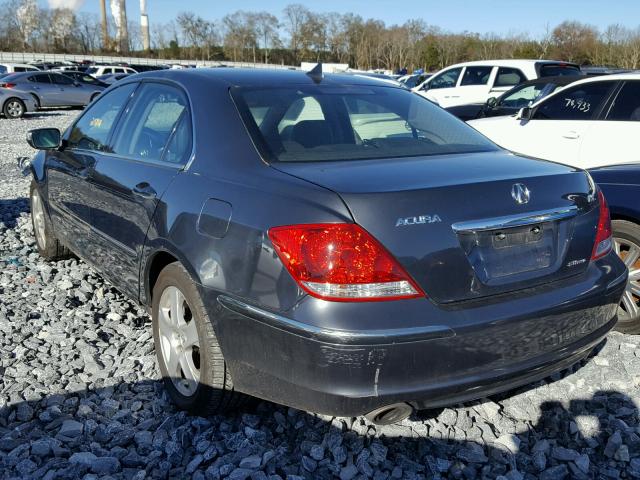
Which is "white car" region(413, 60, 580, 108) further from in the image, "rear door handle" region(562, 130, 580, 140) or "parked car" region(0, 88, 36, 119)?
"parked car" region(0, 88, 36, 119)

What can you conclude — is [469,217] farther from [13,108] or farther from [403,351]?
[13,108]

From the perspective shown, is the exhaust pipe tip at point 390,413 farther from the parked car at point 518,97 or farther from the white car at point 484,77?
the white car at point 484,77

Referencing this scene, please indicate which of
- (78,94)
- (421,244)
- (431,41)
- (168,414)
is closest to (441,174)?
(421,244)

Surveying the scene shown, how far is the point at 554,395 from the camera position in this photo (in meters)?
3.19

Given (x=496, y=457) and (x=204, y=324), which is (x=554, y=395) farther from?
(x=204, y=324)

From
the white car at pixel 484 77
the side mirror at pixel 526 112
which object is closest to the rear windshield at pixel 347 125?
the side mirror at pixel 526 112

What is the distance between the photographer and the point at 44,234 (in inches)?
207

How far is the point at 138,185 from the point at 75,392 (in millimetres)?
1107

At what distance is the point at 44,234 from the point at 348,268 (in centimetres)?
388

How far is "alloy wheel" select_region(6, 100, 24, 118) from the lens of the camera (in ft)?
67.7

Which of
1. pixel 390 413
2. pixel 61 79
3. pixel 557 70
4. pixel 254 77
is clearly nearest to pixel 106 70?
pixel 61 79

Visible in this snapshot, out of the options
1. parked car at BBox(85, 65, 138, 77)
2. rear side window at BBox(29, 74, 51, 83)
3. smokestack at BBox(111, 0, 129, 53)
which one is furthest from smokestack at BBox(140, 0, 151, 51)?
rear side window at BBox(29, 74, 51, 83)

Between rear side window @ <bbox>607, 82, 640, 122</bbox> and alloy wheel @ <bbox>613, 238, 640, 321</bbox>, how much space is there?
2751 mm

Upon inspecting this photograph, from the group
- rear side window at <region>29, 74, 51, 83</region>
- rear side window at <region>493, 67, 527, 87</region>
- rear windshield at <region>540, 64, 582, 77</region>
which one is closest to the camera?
rear windshield at <region>540, 64, 582, 77</region>
